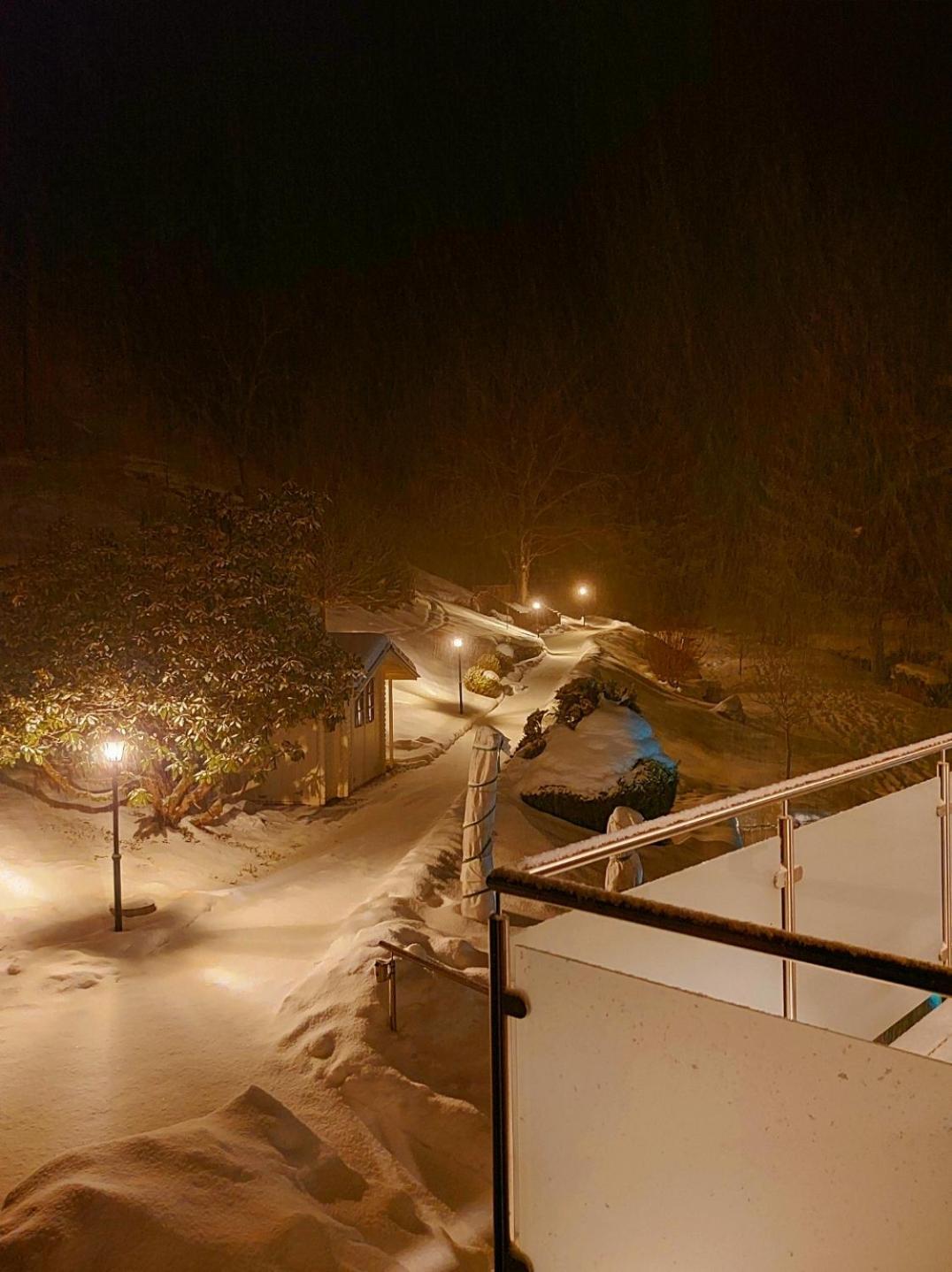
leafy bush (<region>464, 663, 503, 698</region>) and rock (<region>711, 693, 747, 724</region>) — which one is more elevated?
leafy bush (<region>464, 663, 503, 698</region>)

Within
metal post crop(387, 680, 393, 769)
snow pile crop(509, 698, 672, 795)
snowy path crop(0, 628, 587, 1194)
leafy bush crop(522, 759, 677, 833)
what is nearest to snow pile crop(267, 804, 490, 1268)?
snowy path crop(0, 628, 587, 1194)

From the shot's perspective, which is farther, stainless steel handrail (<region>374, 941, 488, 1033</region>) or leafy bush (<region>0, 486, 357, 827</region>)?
leafy bush (<region>0, 486, 357, 827</region>)

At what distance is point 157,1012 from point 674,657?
105 feet

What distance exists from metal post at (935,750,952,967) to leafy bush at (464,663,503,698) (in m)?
25.4

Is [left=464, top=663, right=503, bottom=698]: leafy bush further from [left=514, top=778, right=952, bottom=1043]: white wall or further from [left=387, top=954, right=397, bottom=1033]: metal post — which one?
[left=514, top=778, right=952, bottom=1043]: white wall

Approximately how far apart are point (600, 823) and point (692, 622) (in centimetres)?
3421

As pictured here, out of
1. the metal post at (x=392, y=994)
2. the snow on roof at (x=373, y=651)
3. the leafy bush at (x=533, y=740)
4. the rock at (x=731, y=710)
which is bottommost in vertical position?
the rock at (x=731, y=710)

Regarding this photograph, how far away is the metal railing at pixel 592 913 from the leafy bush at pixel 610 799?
1285 centimetres

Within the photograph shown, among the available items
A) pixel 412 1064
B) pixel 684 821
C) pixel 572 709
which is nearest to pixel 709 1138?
pixel 684 821

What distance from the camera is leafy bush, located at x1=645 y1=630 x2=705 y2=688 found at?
37406 millimetres

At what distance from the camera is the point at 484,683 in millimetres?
29672

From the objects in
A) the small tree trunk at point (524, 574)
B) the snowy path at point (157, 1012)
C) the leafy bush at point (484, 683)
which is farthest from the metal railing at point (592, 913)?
the small tree trunk at point (524, 574)

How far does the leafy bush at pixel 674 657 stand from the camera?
37406 mm

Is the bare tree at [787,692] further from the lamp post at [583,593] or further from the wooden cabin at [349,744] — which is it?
the lamp post at [583,593]
